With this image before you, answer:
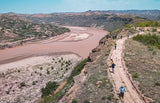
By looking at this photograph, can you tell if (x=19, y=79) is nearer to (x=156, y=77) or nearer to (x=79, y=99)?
(x=79, y=99)

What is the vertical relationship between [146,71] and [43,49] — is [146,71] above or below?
above

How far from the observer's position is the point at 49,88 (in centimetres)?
2247

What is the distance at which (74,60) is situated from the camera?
3725 cm

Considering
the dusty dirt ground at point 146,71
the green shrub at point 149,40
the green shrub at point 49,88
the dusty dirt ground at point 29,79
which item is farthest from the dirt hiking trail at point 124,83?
the green shrub at point 149,40

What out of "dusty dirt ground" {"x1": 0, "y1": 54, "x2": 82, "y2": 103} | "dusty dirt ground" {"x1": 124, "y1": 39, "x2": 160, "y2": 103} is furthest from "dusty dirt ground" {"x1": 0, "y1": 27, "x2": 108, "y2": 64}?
"dusty dirt ground" {"x1": 124, "y1": 39, "x2": 160, "y2": 103}

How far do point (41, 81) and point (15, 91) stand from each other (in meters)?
4.75

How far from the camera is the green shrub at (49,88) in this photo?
2139 centimetres

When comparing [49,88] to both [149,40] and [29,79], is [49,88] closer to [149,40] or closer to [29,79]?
[29,79]

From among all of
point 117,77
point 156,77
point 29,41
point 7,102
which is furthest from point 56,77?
point 29,41

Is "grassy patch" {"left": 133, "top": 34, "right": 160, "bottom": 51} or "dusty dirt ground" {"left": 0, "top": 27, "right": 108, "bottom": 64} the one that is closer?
"grassy patch" {"left": 133, "top": 34, "right": 160, "bottom": 51}

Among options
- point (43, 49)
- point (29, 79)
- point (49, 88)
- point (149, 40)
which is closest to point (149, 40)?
point (149, 40)

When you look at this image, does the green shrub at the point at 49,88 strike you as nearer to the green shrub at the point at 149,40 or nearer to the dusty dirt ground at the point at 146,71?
the dusty dirt ground at the point at 146,71

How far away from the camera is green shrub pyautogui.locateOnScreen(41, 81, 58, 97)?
2139 cm

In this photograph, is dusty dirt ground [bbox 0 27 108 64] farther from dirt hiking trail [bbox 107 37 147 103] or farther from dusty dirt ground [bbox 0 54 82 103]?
dirt hiking trail [bbox 107 37 147 103]
